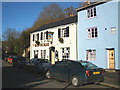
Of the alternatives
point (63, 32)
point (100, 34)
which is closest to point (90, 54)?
point (100, 34)

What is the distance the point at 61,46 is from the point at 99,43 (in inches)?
273

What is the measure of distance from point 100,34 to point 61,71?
376 inches

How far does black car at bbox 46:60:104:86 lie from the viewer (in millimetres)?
10062

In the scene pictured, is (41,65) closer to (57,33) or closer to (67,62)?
(67,62)

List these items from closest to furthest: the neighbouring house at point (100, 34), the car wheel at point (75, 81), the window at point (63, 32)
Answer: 1. the car wheel at point (75, 81)
2. the neighbouring house at point (100, 34)
3. the window at point (63, 32)

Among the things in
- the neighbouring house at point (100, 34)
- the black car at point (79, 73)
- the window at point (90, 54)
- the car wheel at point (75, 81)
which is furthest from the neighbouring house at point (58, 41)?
the car wheel at point (75, 81)

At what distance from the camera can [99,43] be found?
19.7 metres

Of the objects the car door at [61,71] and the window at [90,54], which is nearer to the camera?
the car door at [61,71]

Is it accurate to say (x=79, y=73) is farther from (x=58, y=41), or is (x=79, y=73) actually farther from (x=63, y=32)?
(x=58, y=41)

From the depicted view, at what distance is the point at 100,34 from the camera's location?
19.6m

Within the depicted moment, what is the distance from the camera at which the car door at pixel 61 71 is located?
11.3 m

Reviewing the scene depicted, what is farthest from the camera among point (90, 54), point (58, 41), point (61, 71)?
point (58, 41)

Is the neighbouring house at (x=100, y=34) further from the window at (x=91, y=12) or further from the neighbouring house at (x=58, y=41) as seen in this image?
the neighbouring house at (x=58, y=41)

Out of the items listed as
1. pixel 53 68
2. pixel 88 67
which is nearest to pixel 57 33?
pixel 53 68
